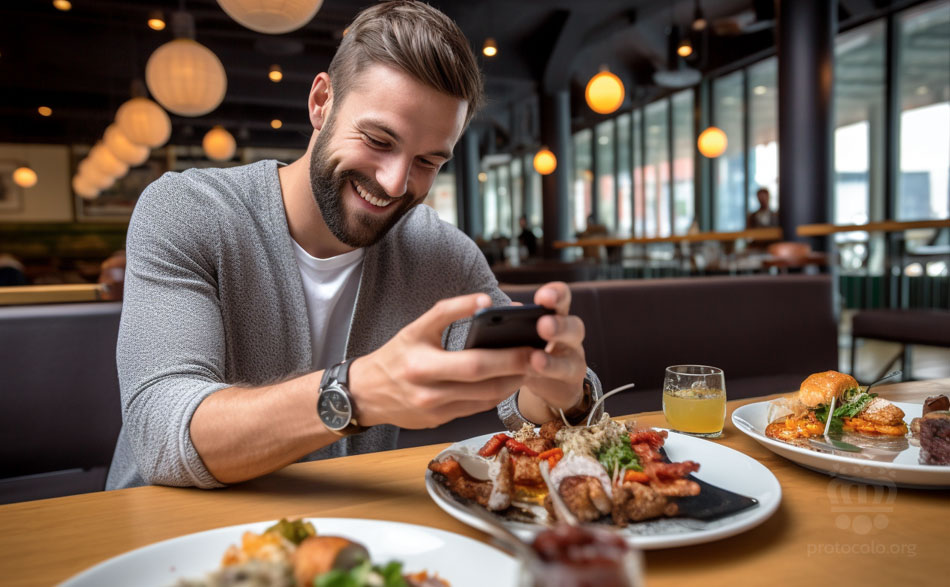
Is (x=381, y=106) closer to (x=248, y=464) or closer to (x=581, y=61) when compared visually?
(x=248, y=464)

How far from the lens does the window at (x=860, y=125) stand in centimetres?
800

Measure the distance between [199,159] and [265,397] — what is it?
49.9 ft

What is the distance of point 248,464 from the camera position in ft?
2.86

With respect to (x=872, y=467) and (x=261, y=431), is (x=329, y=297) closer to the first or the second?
(x=261, y=431)

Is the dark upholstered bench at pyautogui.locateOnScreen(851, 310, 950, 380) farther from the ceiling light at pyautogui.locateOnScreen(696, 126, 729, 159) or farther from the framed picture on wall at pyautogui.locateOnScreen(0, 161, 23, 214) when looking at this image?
the framed picture on wall at pyautogui.locateOnScreen(0, 161, 23, 214)

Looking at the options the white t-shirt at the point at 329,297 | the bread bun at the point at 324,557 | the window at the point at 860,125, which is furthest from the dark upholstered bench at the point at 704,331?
the window at the point at 860,125

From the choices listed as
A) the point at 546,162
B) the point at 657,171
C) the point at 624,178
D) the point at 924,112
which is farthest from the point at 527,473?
the point at 624,178

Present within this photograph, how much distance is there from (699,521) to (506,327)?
316 mm

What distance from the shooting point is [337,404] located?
2.70ft

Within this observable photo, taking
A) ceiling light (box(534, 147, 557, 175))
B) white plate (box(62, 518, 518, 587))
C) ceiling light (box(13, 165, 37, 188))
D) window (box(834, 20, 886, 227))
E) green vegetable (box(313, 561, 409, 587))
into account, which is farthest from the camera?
ceiling light (box(13, 165, 37, 188))

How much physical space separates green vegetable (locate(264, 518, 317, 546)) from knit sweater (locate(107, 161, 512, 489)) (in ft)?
1.10

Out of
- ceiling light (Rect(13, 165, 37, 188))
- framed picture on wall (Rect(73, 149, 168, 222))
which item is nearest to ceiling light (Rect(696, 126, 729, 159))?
framed picture on wall (Rect(73, 149, 168, 222))

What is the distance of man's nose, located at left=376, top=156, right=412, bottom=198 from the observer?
1255 mm

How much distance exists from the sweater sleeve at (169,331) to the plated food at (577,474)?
1.26ft
